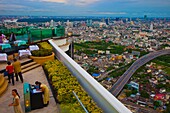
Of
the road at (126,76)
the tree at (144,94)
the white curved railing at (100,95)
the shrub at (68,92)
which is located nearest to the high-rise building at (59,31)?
the shrub at (68,92)

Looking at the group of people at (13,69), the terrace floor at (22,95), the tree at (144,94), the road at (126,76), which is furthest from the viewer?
the road at (126,76)

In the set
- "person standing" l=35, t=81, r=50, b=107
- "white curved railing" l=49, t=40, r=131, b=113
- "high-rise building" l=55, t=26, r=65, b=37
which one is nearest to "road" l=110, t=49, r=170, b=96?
"high-rise building" l=55, t=26, r=65, b=37

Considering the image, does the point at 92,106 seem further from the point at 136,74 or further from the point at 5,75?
the point at 136,74

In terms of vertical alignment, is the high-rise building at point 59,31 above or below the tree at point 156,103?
above

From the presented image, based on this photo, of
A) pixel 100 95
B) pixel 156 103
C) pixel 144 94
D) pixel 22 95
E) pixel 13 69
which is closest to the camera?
pixel 100 95

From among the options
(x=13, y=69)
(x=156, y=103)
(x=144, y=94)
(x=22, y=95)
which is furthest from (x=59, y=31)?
(x=144, y=94)

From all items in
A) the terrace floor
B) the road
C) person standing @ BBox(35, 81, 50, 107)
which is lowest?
the road

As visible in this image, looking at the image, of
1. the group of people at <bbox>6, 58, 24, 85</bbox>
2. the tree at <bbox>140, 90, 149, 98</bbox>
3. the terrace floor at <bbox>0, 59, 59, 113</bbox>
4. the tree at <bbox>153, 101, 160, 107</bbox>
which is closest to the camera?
the terrace floor at <bbox>0, 59, 59, 113</bbox>

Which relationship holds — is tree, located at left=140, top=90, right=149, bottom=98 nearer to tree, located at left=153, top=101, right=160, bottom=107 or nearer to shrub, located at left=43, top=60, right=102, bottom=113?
tree, located at left=153, top=101, right=160, bottom=107

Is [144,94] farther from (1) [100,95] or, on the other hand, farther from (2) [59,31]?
(1) [100,95]

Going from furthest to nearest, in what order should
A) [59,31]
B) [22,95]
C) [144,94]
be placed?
[144,94]
[59,31]
[22,95]

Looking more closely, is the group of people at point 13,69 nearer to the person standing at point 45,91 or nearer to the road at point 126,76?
the person standing at point 45,91

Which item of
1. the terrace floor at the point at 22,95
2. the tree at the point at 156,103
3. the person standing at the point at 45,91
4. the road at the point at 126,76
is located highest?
the person standing at the point at 45,91
